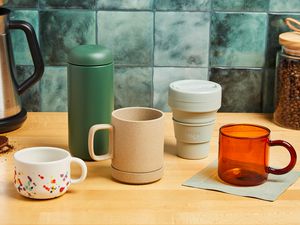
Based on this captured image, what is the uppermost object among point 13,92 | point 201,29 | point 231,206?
point 201,29

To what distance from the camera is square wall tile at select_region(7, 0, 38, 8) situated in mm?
1624

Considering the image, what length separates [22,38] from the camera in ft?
5.41

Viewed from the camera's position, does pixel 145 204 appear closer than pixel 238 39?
Yes

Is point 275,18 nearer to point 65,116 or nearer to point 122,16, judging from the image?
point 122,16

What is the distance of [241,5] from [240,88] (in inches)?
7.9

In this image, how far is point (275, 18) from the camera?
166 centimetres

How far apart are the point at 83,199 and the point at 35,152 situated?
124 millimetres

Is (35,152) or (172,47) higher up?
(172,47)

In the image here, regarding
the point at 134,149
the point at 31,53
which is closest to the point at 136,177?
the point at 134,149

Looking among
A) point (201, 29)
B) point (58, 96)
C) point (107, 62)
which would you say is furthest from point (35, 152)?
point (201, 29)

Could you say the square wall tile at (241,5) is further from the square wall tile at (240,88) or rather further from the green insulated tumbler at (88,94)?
the green insulated tumbler at (88,94)

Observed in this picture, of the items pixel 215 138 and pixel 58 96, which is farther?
pixel 58 96

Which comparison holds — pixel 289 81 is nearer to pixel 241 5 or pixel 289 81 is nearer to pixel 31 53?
pixel 241 5

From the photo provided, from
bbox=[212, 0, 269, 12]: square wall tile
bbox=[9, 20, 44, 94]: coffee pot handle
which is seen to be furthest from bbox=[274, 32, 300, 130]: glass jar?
bbox=[9, 20, 44, 94]: coffee pot handle
